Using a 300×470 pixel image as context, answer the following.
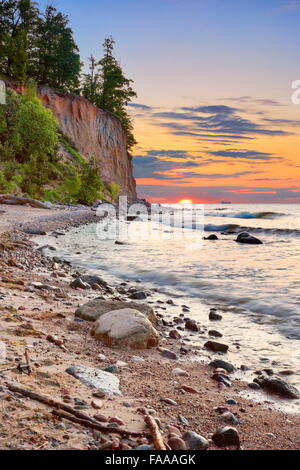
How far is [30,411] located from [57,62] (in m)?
Result: 62.2

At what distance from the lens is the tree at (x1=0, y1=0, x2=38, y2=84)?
149 ft

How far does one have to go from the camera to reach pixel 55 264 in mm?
10430

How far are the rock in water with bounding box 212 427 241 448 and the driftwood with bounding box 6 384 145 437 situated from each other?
0.60 m

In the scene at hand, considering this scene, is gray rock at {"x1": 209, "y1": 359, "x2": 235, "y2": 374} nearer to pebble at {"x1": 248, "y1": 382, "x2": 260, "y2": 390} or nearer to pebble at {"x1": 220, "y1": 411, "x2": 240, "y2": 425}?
pebble at {"x1": 248, "y1": 382, "x2": 260, "y2": 390}

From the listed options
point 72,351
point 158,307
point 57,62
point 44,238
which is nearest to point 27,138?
point 44,238

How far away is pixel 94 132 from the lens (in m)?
61.8

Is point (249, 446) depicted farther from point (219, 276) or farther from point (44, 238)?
point (44, 238)

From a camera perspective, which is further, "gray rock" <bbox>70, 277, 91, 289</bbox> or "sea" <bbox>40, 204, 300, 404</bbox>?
"gray rock" <bbox>70, 277, 91, 289</bbox>

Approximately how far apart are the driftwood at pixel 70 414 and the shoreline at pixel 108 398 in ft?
0.18

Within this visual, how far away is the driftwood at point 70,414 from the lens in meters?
2.61

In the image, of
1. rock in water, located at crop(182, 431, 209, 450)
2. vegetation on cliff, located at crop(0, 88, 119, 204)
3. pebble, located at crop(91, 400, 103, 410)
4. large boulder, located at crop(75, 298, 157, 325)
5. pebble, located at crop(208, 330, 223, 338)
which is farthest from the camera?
vegetation on cliff, located at crop(0, 88, 119, 204)

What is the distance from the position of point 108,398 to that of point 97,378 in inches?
12.9

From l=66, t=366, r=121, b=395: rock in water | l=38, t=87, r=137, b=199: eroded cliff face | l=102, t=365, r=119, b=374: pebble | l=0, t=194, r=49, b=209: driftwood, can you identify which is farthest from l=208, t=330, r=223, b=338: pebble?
l=38, t=87, r=137, b=199: eroded cliff face

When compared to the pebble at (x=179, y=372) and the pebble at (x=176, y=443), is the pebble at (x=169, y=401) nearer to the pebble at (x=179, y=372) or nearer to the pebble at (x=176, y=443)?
the pebble at (x=176, y=443)
